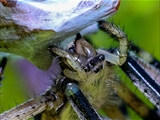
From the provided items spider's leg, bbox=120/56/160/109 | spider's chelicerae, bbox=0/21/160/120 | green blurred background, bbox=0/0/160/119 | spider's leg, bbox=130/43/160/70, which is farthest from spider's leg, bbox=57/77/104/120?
green blurred background, bbox=0/0/160/119

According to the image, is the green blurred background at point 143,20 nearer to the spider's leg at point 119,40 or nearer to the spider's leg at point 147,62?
the spider's leg at point 147,62

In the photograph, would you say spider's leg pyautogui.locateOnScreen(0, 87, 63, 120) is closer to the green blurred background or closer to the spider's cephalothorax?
the spider's cephalothorax

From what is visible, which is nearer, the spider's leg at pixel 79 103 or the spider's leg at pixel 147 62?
the spider's leg at pixel 79 103

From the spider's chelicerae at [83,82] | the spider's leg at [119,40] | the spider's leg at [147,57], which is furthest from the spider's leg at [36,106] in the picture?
the spider's leg at [147,57]

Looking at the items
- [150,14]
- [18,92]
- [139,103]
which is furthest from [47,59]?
[150,14]

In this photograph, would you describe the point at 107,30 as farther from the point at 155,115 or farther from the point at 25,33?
the point at 155,115
